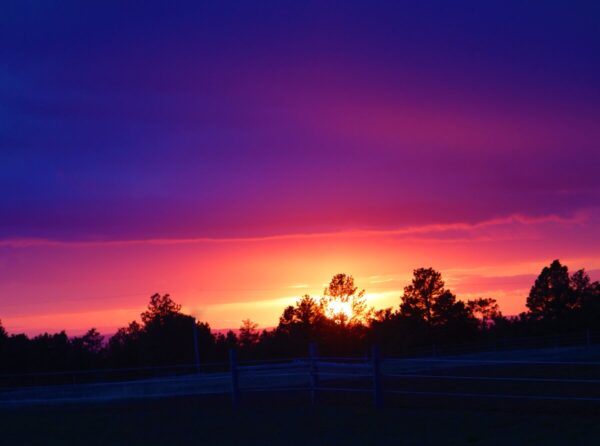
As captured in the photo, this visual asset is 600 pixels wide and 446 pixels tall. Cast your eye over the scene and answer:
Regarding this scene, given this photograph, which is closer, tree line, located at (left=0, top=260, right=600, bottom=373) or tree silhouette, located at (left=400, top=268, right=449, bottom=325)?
tree line, located at (left=0, top=260, right=600, bottom=373)

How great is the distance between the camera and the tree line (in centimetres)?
5034

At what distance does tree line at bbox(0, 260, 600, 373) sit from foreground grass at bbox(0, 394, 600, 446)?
27.6m

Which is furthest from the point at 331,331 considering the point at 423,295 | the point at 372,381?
the point at 372,381

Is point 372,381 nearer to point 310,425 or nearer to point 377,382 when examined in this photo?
point 377,382

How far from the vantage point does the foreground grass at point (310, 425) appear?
505 inches

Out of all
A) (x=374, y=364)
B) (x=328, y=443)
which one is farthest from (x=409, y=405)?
(x=328, y=443)

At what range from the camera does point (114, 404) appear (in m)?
23.7

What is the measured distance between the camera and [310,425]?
A: 15.1 meters

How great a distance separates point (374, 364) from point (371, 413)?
48.4 inches

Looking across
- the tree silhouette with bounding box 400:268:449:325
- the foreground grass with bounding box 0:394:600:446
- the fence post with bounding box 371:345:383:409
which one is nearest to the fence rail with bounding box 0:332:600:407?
the fence post with bounding box 371:345:383:409

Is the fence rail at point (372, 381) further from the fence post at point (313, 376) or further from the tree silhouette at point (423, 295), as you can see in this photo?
the tree silhouette at point (423, 295)

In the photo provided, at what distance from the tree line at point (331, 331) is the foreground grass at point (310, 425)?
27.6m

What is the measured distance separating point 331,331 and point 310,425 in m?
44.1

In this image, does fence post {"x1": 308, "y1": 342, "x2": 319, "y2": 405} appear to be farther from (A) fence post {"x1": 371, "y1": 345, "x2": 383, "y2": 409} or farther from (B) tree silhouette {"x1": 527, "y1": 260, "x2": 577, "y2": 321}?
(B) tree silhouette {"x1": 527, "y1": 260, "x2": 577, "y2": 321}
